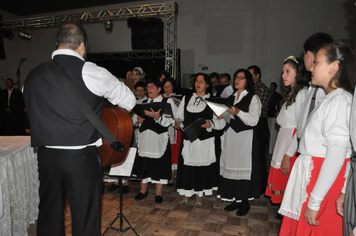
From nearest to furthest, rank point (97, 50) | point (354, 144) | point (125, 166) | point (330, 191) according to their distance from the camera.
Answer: point (354, 144) < point (330, 191) < point (125, 166) < point (97, 50)

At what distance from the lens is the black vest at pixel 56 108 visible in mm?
1672

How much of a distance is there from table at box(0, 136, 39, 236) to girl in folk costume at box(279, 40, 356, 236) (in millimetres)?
2243

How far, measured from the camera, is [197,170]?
11.5 ft

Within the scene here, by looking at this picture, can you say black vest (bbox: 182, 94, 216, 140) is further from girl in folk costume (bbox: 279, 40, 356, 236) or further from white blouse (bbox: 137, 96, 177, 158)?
girl in folk costume (bbox: 279, 40, 356, 236)

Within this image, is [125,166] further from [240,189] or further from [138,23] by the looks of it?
[138,23]

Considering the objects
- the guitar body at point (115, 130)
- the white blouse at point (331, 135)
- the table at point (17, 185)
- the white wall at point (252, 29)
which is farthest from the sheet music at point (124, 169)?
the white wall at point (252, 29)

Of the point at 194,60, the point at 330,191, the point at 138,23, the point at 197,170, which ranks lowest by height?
the point at 197,170

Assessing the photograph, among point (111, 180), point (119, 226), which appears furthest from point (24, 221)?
point (111, 180)

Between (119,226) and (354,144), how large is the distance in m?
2.59

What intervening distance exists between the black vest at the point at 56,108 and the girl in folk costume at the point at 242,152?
1.98 m

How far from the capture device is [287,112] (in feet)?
9.03

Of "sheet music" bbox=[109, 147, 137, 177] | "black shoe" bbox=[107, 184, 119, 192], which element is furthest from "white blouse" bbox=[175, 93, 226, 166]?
"black shoe" bbox=[107, 184, 119, 192]

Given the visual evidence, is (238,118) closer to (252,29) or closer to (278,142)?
(278,142)

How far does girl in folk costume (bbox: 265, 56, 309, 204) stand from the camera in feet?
8.44
